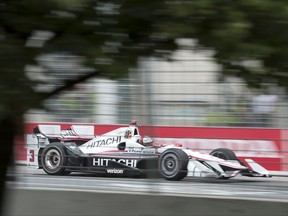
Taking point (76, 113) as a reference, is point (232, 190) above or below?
below

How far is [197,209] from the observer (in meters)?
5.11

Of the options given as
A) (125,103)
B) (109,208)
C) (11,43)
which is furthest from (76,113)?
(11,43)

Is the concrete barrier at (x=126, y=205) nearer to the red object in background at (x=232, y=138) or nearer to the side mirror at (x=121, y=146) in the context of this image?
the red object in background at (x=232, y=138)

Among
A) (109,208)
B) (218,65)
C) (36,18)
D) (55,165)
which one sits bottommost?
(109,208)

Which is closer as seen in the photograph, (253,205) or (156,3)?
(156,3)

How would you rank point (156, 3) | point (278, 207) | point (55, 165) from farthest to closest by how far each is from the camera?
point (55, 165) → point (278, 207) → point (156, 3)

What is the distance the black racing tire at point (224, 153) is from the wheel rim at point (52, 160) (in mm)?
1618

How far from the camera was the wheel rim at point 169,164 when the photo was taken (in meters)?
5.28

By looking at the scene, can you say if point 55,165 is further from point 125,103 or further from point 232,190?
point 232,190

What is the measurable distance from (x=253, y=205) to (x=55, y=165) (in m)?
2.11

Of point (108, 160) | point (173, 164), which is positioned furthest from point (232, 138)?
point (108, 160)

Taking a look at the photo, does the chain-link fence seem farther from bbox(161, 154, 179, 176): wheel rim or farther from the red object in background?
bbox(161, 154, 179, 176): wheel rim

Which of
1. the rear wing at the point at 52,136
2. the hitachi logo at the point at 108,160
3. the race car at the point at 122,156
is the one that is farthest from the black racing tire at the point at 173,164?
the rear wing at the point at 52,136

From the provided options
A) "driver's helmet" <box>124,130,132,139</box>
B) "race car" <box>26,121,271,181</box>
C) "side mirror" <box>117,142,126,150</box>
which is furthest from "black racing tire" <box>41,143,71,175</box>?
"driver's helmet" <box>124,130,132,139</box>
